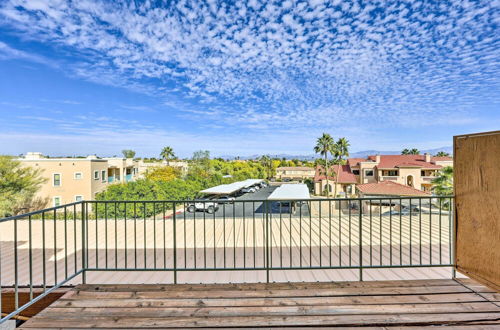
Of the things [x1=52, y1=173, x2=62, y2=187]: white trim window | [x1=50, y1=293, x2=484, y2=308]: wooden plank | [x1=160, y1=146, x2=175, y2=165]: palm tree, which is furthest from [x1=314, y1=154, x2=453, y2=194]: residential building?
[x1=50, y1=293, x2=484, y2=308]: wooden plank

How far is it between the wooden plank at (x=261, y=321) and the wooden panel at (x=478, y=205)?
1.30 feet

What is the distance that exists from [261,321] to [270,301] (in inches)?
10.6

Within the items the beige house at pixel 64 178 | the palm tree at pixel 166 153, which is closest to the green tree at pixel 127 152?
the palm tree at pixel 166 153

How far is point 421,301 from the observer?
1949mm

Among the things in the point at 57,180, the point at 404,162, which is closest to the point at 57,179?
the point at 57,180

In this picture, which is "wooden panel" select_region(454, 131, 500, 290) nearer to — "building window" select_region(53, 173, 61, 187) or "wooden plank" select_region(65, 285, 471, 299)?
"wooden plank" select_region(65, 285, 471, 299)

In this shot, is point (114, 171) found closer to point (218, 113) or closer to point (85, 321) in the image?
point (218, 113)

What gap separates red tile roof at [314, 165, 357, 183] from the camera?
28344 mm

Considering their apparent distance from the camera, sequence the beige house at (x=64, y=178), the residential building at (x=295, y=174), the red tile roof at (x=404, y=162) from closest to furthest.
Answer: the beige house at (x=64, y=178), the red tile roof at (x=404, y=162), the residential building at (x=295, y=174)

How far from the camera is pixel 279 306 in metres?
1.91

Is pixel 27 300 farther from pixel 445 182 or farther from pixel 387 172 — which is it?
pixel 387 172

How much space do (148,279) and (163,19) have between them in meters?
8.34

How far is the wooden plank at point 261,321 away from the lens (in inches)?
66.9

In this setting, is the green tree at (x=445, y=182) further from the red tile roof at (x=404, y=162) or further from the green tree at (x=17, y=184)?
the green tree at (x=17, y=184)
